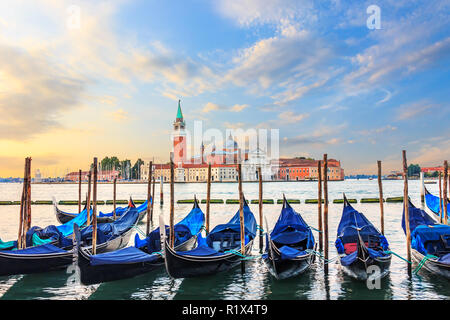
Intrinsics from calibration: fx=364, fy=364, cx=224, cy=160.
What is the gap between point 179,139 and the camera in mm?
87812

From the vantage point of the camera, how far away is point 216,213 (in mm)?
19562

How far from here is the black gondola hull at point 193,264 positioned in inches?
246

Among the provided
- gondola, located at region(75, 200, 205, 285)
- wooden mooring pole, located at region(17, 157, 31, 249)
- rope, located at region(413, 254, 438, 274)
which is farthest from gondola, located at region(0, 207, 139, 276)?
rope, located at region(413, 254, 438, 274)

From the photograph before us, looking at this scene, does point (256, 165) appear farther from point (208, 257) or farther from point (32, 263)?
point (32, 263)

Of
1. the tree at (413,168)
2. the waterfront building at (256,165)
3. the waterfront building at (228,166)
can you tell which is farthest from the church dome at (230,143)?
the tree at (413,168)

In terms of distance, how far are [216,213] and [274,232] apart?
11211mm

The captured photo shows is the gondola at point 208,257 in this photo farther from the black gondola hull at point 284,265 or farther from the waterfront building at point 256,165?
the waterfront building at point 256,165

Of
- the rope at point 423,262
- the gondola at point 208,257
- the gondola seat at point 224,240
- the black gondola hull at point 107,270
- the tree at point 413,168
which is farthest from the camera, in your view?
the tree at point 413,168

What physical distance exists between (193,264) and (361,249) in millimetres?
2903

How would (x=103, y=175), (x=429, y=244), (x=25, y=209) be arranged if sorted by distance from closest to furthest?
1. (x=429, y=244)
2. (x=25, y=209)
3. (x=103, y=175)

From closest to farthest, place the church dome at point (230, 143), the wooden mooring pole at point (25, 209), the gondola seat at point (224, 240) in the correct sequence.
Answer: the wooden mooring pole at point (25, 209), the gondola seat at point (224, 240), the church dome at point (230, 143)

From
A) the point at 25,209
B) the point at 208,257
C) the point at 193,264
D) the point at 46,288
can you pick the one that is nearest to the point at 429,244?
the point at 208,257

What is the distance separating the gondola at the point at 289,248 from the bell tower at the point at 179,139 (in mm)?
79099

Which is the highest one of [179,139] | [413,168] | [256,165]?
[179,139]
